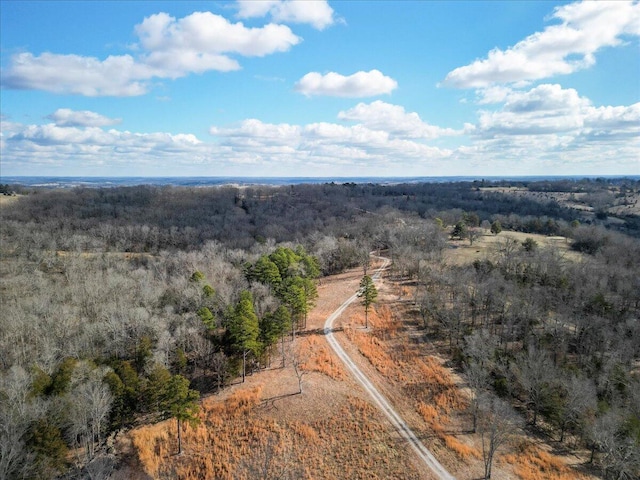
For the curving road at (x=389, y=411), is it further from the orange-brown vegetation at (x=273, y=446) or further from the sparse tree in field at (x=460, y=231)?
the sparse tree in field at (x=460, y=231)

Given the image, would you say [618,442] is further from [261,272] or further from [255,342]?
[261,272]

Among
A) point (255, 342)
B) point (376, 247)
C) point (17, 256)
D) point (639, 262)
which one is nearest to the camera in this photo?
point (255, 342)

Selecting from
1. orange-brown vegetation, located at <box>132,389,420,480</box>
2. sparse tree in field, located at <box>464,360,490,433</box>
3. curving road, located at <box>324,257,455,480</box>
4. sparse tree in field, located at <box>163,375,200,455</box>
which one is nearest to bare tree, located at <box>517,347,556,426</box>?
sparse tree in field, located at <box>464,360,490,433</box>

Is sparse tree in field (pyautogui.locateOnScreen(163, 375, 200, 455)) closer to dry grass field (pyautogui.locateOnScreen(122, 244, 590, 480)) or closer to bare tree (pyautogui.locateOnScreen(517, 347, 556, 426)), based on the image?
dry grass field (pyautogui.locateOnScreen(122, 244, 590, 480))

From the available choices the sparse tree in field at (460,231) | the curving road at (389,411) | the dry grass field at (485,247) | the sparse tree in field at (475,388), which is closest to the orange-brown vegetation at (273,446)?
the curving road at (389,411)

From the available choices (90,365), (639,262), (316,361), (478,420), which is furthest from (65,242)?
(639,262)
